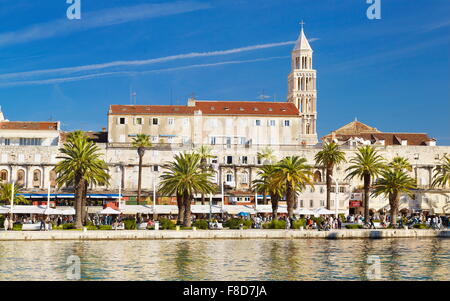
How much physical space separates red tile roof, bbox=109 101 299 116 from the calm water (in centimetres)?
4733

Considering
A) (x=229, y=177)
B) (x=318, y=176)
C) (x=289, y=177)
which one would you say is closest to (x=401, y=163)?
(x=318, y=176)

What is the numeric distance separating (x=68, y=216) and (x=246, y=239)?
28.7 meters

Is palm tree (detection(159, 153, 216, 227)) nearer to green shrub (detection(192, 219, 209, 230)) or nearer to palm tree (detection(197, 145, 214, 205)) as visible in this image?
Result: green shrub (detection(192, 219, 209, 230))

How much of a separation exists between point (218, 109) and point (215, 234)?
46938 mm

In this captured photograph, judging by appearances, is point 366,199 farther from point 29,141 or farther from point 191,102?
point 29,141

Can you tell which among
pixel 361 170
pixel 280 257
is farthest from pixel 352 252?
pixel 361 170

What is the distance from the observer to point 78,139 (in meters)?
67.0

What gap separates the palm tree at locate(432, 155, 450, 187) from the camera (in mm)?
90438

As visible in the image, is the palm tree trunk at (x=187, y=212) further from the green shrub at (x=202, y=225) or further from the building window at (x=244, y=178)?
the building window at (x=244, y=178)

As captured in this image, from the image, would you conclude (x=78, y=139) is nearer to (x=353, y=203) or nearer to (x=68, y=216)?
(x=68, y=216)

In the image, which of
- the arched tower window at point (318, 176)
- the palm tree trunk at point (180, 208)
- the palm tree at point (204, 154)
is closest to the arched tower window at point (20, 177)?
the palm tree at point (204, 154)

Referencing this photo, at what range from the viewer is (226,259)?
44.2 meters

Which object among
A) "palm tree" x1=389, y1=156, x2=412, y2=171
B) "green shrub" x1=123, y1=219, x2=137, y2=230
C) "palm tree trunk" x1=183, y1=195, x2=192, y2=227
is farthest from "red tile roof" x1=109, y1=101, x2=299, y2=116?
"green shrub" x1=123, y1=219, x2=137, y2=230
